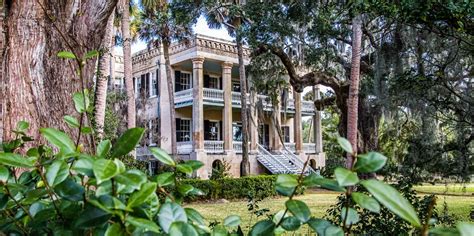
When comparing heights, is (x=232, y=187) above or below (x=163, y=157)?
below

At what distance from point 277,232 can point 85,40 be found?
1.82m

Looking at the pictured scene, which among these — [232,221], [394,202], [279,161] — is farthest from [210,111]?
[394,202]

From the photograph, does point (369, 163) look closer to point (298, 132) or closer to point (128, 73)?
point (128, 73)

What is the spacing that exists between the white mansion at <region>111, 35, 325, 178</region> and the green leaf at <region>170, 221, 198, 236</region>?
18.5 meters

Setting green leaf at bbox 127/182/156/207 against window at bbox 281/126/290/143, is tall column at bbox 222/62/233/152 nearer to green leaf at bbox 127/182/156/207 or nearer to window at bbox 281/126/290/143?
window at bbox 281/126/290/143

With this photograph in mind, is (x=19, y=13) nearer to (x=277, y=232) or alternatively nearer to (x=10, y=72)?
(x=10, y=72)

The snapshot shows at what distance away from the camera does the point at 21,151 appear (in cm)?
206

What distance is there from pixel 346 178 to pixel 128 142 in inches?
16.7

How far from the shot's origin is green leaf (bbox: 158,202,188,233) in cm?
77

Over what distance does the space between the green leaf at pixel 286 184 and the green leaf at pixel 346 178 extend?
4.1 inches

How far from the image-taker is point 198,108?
67.9 feet

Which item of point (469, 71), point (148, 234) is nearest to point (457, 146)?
point (469, 71)

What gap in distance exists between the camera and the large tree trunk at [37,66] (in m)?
2.15

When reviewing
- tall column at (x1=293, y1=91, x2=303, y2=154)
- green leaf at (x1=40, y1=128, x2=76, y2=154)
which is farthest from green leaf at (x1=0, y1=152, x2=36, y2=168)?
tall column at (x1=293, y1=91, x2=303, y2=154)
